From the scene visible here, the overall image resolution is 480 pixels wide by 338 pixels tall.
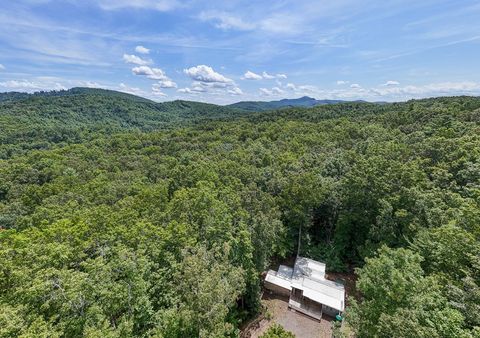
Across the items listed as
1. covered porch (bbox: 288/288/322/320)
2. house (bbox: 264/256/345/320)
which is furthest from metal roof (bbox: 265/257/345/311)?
covered porch (bbox: 288/288/322/320)

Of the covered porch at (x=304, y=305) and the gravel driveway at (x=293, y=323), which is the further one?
the covered porch at (x=304, y=305)

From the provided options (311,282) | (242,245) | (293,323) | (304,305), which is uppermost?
(242,245)

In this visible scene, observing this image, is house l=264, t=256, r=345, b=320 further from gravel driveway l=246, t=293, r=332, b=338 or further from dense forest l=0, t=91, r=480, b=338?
dense forest l=0, t=91, r=480, b=338

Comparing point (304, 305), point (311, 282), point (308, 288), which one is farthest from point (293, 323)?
point (311, 282)

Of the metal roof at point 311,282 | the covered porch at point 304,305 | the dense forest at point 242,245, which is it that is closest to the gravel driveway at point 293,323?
the covered porch at point 304,305

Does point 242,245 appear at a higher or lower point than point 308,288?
higher

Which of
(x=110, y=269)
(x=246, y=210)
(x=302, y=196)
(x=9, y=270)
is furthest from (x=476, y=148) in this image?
(x=9, y=270)

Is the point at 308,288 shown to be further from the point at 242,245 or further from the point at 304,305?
the point at 242,245

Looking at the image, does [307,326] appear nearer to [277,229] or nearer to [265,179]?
[277,229]

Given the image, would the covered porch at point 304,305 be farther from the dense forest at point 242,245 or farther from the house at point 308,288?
the dense forest at point 242,245
